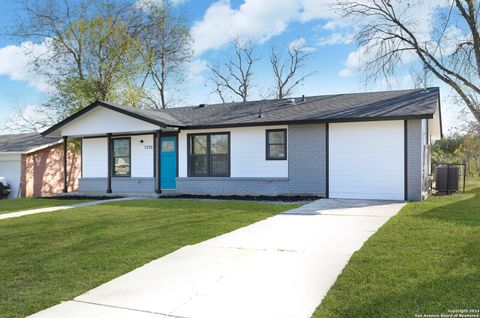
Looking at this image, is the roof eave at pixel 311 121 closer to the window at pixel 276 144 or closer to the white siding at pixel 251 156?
the white siding at pixel 251 156

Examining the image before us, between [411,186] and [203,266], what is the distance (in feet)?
30.4

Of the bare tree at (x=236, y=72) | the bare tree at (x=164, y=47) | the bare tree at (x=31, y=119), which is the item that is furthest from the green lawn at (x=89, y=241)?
the bare tree at (x=236, y=72)

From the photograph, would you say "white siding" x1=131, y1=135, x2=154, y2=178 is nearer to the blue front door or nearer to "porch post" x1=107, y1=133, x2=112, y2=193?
the blue front door

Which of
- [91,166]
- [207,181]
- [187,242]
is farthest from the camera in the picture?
[91,166]

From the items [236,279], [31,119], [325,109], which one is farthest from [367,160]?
[31,119]

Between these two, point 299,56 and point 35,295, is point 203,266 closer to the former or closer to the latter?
point 35,295

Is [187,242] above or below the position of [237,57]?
below

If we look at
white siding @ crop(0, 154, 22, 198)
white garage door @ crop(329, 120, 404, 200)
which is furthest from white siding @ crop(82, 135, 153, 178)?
white garage door @ crop(329, 120, 404, 200)

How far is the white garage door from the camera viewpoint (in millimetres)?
12938

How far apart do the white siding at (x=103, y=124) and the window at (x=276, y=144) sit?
4388mm

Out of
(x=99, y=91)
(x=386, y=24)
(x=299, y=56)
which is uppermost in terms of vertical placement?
(x=299, y=56)

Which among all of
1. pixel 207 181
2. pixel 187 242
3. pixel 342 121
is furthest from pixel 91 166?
pixel 187 242

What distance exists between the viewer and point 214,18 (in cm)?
3053

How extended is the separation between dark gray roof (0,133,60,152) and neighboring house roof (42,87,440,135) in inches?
251
